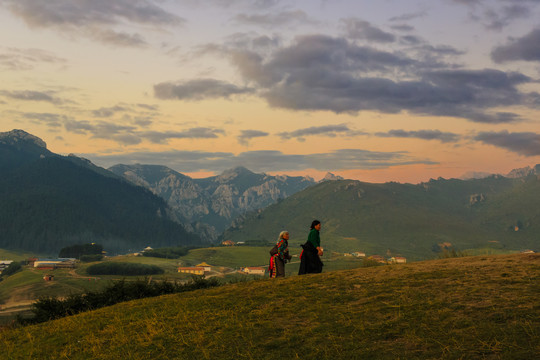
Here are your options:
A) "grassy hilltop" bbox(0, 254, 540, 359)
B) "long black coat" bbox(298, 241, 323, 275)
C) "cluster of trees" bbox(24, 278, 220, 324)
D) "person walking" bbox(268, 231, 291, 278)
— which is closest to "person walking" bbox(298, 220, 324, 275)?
"long black coat" bbox(298, 241, 323, 275)

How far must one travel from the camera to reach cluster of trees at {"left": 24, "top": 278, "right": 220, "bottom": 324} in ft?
83.5

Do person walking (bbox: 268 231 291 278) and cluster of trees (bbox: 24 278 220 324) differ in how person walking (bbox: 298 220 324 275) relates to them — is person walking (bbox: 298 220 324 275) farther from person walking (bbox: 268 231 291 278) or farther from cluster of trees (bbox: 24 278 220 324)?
cluster of trees (bbox: 24 278 220 324)

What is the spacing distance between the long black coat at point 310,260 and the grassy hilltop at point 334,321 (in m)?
2.26

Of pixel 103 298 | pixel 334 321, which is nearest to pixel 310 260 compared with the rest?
pixel 334 321

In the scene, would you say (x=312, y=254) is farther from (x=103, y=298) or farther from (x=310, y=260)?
(x=103, y=298)

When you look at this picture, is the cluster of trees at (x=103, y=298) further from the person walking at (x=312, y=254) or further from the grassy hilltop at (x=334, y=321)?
the person walking at (x=312, y=254)

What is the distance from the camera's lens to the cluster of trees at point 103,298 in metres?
25.4

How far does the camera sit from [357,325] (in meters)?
13.7

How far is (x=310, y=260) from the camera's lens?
82.7 ft

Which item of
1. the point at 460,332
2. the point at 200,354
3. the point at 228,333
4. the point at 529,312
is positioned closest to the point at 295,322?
the point at 228,333

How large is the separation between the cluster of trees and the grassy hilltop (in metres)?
3.25

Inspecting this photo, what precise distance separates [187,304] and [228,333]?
6104 mm

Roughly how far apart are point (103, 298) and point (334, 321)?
1670cm

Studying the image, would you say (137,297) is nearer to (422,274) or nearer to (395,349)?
(422,274)
